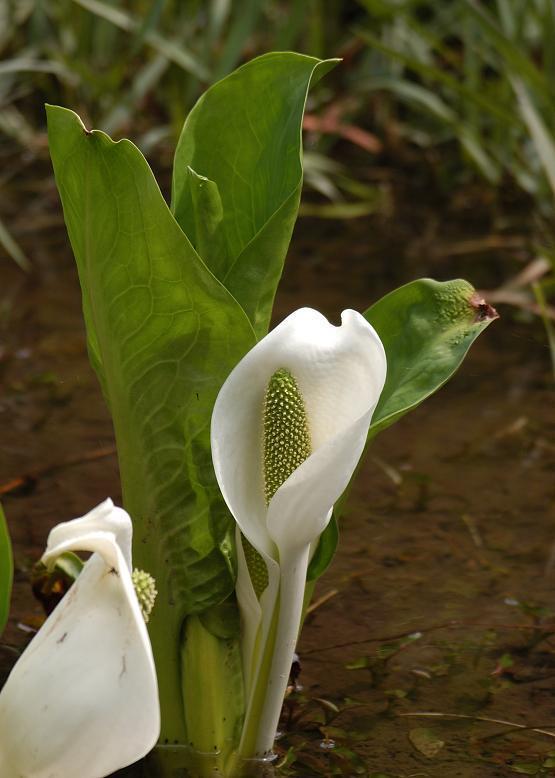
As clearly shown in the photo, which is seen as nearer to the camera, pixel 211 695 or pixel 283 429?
pixel 283 429

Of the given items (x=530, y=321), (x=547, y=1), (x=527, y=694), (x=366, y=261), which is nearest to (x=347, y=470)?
(x=527, y=694)

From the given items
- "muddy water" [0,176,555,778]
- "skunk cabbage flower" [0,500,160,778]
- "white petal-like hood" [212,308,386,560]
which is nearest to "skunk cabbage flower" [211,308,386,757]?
"white petal-like hood" [212,308,386,560]

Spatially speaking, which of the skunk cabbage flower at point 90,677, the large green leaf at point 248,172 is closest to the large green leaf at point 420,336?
the large green leaf at point 248,172

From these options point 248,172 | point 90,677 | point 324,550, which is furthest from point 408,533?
point 90,677

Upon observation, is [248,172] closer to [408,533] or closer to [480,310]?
[480,310]

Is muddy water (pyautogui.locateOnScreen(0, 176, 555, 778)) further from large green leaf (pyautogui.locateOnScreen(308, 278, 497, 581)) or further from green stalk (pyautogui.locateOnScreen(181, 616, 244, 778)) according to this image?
large green leaf (pyautogui.locateOnScreen(308, 278, 497, 581))

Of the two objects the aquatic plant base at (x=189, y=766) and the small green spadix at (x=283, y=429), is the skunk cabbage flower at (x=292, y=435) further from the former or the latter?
the aquatic plant base at (x=189, y=766)

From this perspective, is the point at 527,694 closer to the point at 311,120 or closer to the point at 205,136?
the point at 205,136
